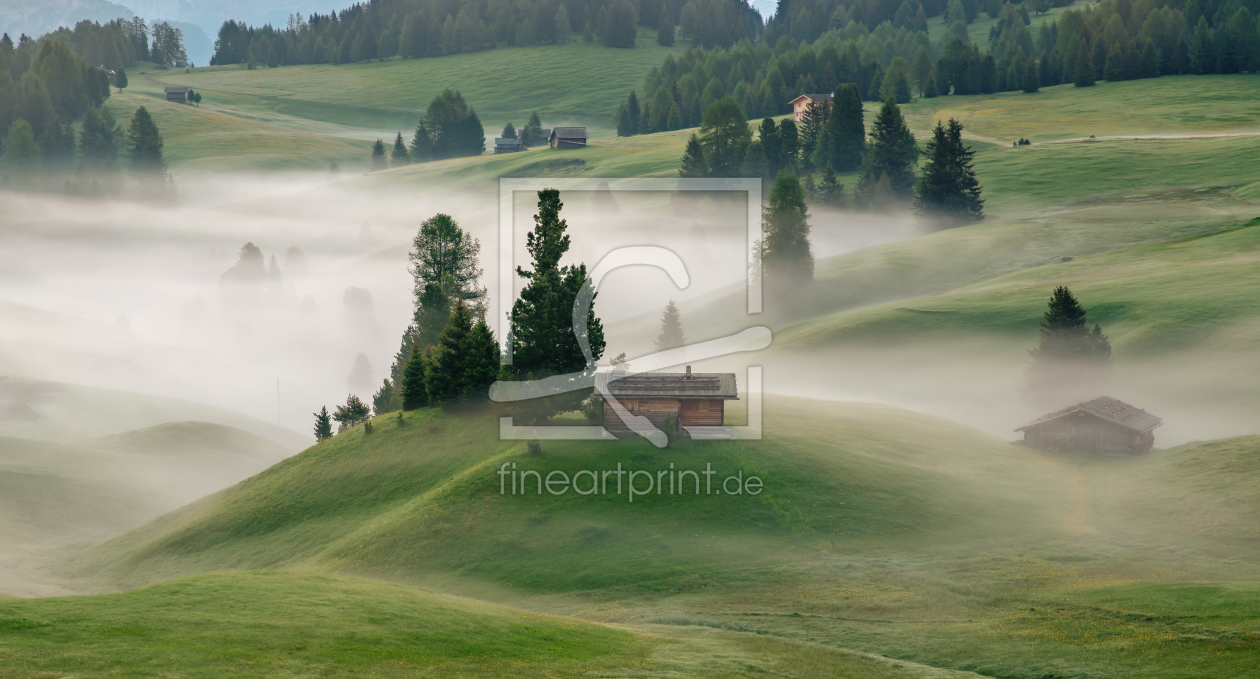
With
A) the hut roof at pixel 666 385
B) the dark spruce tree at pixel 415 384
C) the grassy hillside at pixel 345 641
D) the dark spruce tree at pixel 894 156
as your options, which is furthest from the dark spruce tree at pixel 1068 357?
the dark spruce tree at pixel 894 156

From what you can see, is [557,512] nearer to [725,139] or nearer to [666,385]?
[666,385]

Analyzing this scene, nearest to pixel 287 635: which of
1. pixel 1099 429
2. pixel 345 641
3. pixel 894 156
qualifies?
pixel 345 641

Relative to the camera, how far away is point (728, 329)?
109625 millimetres

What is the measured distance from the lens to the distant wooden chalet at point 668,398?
2199 inches

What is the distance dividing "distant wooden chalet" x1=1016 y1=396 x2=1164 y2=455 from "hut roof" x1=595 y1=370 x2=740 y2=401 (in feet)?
75.3

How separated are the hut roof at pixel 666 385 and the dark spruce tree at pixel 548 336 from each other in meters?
2.47

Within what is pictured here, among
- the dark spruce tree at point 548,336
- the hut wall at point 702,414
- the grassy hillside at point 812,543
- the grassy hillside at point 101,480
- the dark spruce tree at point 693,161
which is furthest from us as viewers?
the dark spruce tree at point 693,161

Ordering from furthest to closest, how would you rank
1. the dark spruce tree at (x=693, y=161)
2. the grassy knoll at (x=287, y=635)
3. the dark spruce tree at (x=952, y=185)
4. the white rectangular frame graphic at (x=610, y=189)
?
the dark spruce tree at (x=693, y=161), the dark spruce tree at (x=952, y=185), the white rectangular frame graphic at (x=610, y=189), the grassy knoll at (x=287, y=635)

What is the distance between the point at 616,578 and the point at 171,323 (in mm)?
176201

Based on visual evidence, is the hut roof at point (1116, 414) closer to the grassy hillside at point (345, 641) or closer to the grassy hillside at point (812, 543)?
the grassy hillside at point (812, 543)

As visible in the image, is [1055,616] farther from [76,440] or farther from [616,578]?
[76,440]

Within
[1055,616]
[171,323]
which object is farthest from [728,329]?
[171,323]

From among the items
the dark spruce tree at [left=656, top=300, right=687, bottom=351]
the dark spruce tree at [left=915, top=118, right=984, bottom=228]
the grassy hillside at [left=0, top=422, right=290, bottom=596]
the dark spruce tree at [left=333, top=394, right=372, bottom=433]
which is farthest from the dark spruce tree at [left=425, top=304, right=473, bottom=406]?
the dark spruce tree at [left=915, top=118, right=984, bottom=228]

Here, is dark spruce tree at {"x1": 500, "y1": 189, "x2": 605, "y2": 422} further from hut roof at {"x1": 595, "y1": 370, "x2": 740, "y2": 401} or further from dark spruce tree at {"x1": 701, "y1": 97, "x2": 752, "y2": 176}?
dark spruce tree at {"x1": 701, "y1": 97, "x2": 752, "y2": 176}
